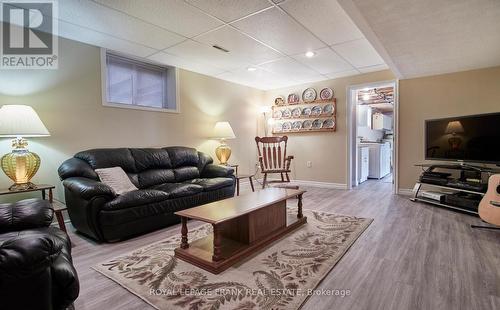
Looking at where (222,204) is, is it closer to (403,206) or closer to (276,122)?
(403,206)

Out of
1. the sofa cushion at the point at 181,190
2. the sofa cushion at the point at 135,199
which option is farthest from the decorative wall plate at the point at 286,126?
the sofa cushion at the point at 135,199

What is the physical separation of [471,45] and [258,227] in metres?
3.14

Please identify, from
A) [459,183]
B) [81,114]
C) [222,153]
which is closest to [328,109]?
[222,153]

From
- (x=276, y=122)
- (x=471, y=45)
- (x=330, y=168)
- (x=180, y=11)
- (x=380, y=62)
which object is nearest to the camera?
(x=180, y=11)

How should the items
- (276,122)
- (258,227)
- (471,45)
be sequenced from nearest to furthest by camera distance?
(258,227) < (471,45) < (276,122)

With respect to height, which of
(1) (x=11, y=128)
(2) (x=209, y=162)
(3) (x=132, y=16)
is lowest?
(2) (x=209, y=162)

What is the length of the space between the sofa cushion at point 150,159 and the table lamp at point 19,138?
1032 mm

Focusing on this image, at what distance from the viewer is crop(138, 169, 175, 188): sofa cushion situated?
126 inches

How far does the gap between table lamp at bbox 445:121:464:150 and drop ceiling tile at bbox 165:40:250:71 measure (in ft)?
10.1

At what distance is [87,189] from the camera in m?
2.28

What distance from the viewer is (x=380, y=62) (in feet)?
13.0

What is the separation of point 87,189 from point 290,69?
3.50m

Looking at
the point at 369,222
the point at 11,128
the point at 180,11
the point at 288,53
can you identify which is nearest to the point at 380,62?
the point at 288,53

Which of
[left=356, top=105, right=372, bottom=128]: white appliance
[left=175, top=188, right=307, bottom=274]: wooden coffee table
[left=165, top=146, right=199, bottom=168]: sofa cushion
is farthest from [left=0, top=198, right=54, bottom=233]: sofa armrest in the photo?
[left=356, top=105, right=372, bottom=128]: white appliance
